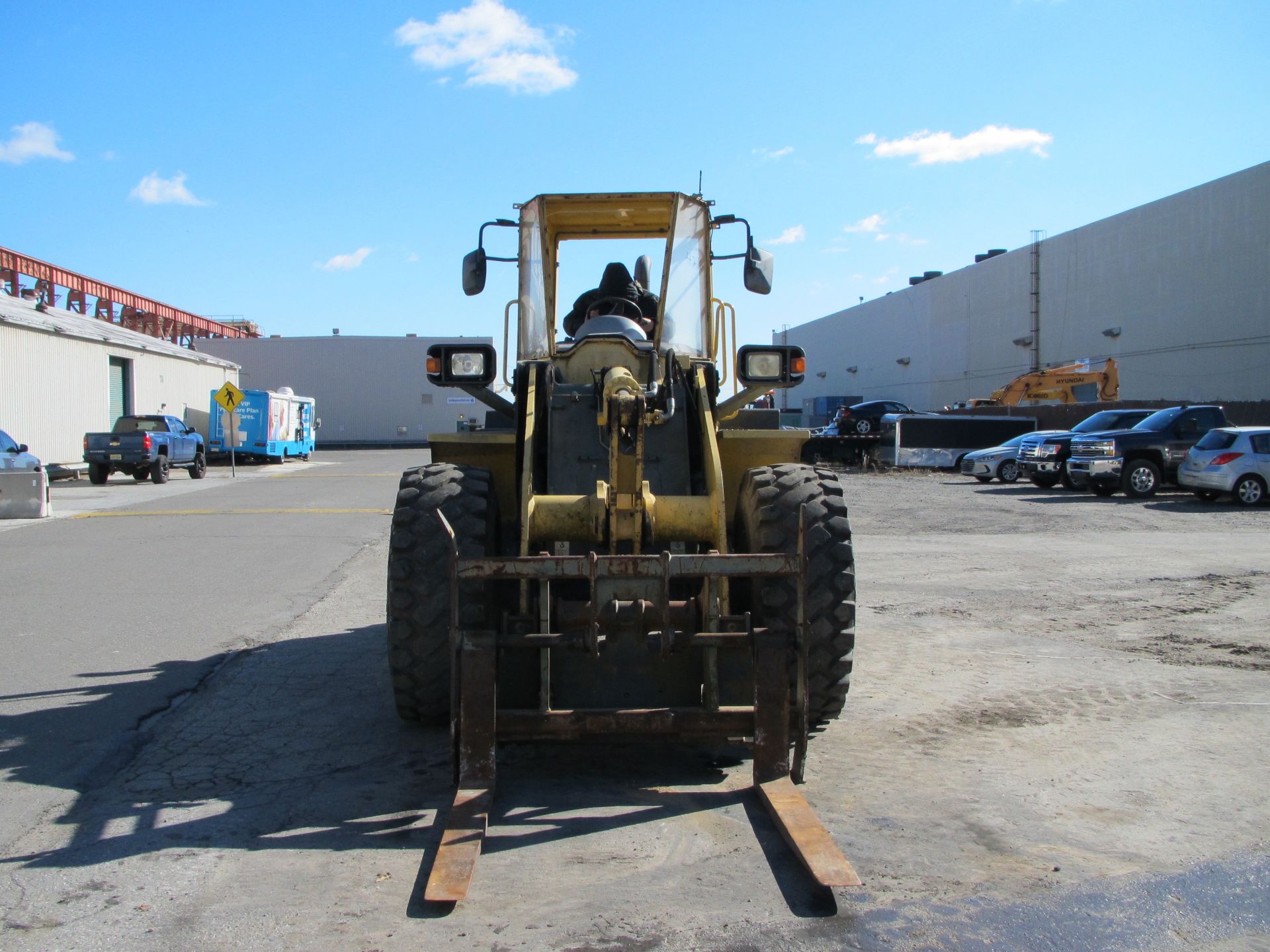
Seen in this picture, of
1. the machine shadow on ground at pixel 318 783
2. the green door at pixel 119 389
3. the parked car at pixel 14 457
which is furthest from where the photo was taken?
the green door at pixel 119 389

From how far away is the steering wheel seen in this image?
681 centimetres

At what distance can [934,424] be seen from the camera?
31141mm

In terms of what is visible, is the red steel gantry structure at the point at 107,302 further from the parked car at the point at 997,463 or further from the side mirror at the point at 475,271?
the side mirror at the point at 475,271

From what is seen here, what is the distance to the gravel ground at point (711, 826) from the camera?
11.0ft

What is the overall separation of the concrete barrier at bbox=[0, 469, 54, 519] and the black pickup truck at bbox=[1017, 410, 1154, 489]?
66.5ft

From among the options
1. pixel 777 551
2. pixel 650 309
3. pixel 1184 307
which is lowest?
pixel 777 551

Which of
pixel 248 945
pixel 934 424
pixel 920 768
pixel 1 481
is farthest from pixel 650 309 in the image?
pixel 934 424

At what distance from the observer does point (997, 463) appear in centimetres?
2689

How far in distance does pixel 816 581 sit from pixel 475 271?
295 cm

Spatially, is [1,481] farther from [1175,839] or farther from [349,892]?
[1175,839]

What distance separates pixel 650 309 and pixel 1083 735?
3.64 meters

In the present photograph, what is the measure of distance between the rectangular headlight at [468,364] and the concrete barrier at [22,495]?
1577cm

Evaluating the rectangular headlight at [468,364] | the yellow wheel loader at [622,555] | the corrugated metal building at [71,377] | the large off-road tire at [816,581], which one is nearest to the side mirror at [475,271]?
the yellow wheel loader at [622,555]

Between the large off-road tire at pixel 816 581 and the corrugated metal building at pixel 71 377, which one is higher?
the corrugated metal building at pixel 71 377
